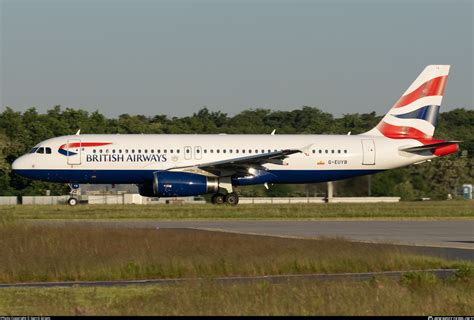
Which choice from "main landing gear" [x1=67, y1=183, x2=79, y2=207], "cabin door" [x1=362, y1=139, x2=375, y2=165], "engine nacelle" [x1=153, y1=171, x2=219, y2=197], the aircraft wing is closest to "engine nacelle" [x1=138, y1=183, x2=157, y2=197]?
the aircraft wing

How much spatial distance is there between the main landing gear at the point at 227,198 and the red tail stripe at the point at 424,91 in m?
10.4

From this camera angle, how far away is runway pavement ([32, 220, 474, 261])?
2756cm

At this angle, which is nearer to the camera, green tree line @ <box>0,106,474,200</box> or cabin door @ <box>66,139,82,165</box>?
cabin door @ <box>66,139,82,165</box>

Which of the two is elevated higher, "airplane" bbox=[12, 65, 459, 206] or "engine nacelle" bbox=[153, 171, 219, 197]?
"airplane" bbox=[12, 65, 459, 206]

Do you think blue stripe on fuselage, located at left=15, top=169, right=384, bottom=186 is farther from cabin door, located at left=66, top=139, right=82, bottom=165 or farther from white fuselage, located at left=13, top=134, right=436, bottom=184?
cabin door, located at left=66, top=139, right=82, bottom=165

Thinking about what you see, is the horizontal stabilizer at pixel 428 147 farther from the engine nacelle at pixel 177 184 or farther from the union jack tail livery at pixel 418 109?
the engine nacelle at pixel 177 184

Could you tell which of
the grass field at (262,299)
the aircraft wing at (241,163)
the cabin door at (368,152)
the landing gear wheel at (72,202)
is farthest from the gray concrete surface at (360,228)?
the cabin door at (368,152)

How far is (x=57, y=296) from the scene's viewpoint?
656 inches

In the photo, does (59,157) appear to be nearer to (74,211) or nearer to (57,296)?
(74,211)

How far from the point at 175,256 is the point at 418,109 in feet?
108

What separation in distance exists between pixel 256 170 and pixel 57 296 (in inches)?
1321

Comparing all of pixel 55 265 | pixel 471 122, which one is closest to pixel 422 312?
pixel 55 265

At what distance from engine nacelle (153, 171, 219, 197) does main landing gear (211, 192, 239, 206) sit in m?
2.08

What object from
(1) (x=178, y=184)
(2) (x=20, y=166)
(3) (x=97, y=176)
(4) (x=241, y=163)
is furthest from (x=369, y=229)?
(2) (x=20, y=166)
